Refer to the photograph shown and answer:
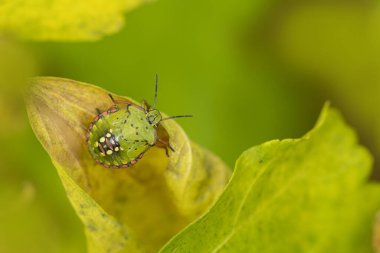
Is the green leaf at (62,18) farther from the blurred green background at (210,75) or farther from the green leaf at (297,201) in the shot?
the green leaf at (297,201)

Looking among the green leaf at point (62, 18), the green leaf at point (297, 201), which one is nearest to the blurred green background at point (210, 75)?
the green leaf at point (62, 18)

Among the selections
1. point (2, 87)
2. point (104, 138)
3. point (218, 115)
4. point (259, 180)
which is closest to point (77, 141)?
point (104, 138)

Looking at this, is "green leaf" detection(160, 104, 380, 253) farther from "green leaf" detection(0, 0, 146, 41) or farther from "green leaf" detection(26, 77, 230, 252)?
"green leaf" detection(0, 0, 146, 41)

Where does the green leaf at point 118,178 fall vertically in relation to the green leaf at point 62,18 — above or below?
below

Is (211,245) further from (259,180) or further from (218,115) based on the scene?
(218,115)

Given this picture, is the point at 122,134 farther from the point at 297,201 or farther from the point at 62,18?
the point at 297,201

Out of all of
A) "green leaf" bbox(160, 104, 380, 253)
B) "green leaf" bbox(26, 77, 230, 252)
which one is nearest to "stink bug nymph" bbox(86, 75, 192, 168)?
"green leaf" bbox(26, 77, 230, 252)
